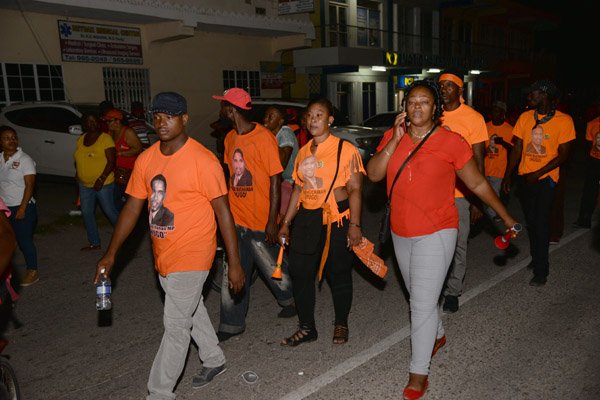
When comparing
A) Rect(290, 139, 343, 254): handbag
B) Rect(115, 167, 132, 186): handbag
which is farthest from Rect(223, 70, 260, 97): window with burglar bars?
Rect(290, 139, 343, 254): handbag

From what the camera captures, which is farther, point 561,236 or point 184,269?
point 561,236

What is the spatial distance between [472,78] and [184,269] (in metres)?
35.2

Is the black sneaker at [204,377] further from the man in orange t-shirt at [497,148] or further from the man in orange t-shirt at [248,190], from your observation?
the man in orange t-shirt at [497,148]

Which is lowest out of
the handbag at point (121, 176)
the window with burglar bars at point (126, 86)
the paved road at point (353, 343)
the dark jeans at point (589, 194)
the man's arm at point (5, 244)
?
the paved road at point (353, 343)

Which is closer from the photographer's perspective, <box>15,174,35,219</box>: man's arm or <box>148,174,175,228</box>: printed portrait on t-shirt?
<box>148,174,175,228</box>: printed portrait on t-shirt

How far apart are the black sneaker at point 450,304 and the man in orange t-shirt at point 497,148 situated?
2.58m

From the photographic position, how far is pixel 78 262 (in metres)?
7.07

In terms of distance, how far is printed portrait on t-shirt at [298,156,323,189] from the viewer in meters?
4.14

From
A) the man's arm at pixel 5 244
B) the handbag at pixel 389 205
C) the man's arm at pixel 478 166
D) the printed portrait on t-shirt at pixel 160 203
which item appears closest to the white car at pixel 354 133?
the man's arm at pixel 478 166

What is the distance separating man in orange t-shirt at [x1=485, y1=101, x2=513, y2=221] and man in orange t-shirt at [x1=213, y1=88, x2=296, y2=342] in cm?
382

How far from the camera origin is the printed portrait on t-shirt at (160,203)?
3.27 m

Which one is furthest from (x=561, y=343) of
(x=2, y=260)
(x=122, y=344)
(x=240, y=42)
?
(x=240, y=42)

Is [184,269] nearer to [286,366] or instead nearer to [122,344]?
[286,366]

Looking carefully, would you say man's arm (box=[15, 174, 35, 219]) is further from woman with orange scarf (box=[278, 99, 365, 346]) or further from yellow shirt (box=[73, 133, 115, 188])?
woman with orange scarf (box=[278, 99, 365, 346])
